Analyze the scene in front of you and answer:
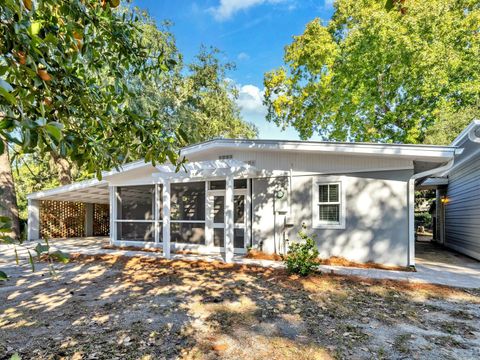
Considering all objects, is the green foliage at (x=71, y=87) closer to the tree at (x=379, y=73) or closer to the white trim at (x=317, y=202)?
the white trim at (x=317, y=202)

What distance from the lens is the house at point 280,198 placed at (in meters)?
6.98

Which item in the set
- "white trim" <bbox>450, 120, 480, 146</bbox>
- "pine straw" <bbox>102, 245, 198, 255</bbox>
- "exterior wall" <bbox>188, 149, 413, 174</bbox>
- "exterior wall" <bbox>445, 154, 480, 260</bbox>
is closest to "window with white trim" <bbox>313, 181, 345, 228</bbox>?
"exterior wall" <bbox>188, 149, 413, 174</bbox>

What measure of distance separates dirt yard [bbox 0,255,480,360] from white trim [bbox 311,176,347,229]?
174 centimetres

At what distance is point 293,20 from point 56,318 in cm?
1597

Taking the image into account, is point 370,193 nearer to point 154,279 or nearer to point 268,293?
point 268,293

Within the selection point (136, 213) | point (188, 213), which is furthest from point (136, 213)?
point (188, 213)

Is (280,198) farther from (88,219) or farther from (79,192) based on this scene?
(88,219)

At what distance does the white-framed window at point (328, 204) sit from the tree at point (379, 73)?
34.4 ft

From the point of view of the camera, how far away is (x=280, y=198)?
8.21 m

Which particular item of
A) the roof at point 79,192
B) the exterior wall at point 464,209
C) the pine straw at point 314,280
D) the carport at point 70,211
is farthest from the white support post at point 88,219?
the exterior wall at point 464,209

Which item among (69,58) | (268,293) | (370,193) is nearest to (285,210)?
(370,193)

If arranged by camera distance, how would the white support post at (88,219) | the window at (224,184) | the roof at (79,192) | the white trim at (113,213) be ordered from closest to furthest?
the window at (224,184)
the white trim at (113,213)
the roof at (79,192)
the white support post at (88,219)

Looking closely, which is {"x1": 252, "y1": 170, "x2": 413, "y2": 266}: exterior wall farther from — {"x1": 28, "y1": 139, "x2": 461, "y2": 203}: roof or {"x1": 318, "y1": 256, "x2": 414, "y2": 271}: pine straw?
{"x1": 28, "y1": 139, "x2": 461, "y2": 203}: roof

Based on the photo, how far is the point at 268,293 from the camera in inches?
203
